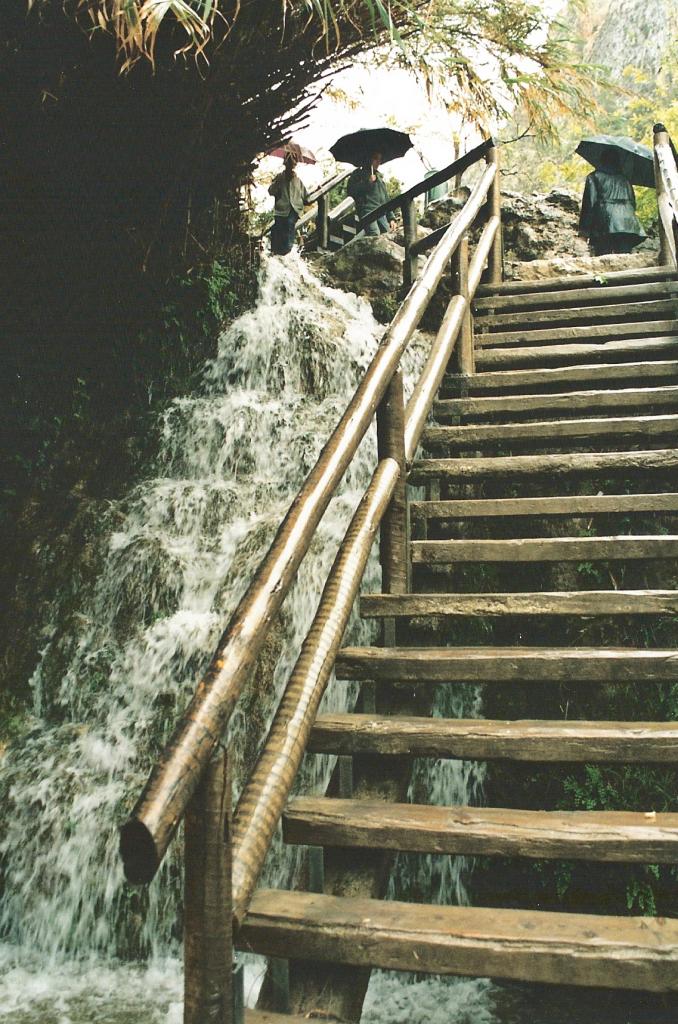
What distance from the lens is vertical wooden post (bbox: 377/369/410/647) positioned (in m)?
2.98

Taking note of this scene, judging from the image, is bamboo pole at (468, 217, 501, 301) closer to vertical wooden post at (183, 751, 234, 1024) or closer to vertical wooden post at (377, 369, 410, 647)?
vertical wooden post at (377, 369, 410, 647)

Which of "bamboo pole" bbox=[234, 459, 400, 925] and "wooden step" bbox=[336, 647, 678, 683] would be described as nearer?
"bamboo pole" bbox=[234, 459, 400, 925]

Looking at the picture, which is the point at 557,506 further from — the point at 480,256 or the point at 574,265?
the point at 574,265

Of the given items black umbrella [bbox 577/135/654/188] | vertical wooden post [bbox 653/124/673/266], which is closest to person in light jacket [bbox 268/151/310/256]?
black umbrella [bbox 577/135/654/188]

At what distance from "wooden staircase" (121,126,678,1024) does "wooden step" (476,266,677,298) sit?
3.11ft

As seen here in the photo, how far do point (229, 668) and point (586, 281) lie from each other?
16.0ft

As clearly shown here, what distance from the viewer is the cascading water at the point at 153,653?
3.46 metres

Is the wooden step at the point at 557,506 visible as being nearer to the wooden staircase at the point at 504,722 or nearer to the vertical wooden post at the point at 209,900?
the wooden staircase at the point at 504,722

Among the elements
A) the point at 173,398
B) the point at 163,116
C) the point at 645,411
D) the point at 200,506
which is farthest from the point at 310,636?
the point at 163,116

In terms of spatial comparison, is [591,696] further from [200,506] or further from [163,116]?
[163,116]

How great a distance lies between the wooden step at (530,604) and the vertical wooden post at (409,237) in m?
4.71

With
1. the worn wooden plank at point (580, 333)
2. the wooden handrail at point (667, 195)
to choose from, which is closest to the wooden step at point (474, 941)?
the worn wooden plank at point (580, 333)

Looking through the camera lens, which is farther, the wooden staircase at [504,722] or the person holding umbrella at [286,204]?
the person holding umbrella at [286,204]

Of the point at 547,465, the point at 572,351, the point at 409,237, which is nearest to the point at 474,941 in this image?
the point at 547,465
